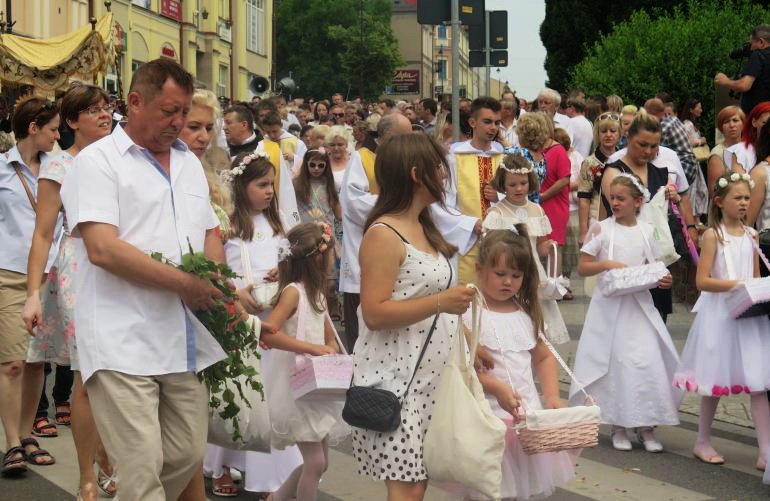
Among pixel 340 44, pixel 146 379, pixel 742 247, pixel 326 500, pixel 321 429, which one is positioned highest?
pixel 340 44

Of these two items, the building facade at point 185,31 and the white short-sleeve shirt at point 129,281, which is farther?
the building facade at point 185,31

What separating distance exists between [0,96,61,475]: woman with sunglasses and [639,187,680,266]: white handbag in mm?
3620

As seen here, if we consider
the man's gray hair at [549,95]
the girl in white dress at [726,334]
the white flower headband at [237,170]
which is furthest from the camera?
the man's gray hair at [549,95]

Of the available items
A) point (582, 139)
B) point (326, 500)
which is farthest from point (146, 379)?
point (582, 139)

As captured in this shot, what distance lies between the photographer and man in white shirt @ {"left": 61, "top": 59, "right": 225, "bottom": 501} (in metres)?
4.47

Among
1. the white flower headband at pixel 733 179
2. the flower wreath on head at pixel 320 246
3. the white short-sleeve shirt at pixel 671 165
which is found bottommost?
the flower wreath on head at pixel 320 246

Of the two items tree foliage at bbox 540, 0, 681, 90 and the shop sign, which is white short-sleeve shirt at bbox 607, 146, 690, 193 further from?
the shop sign

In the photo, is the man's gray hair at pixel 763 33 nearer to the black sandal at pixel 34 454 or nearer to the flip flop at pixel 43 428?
the flip flop at pixel 43 428

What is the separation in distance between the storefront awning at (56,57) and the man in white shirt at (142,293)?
2031 cm

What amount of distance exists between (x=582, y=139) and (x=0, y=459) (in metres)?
11.8

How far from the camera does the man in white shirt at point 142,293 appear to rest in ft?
14.7

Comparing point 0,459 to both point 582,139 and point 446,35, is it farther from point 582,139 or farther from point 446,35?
point 446,35

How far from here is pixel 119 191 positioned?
4.52 meters

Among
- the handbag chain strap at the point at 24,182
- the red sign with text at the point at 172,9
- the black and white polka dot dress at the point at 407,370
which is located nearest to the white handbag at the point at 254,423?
the black and white polka dot dress at the point at 407,370
